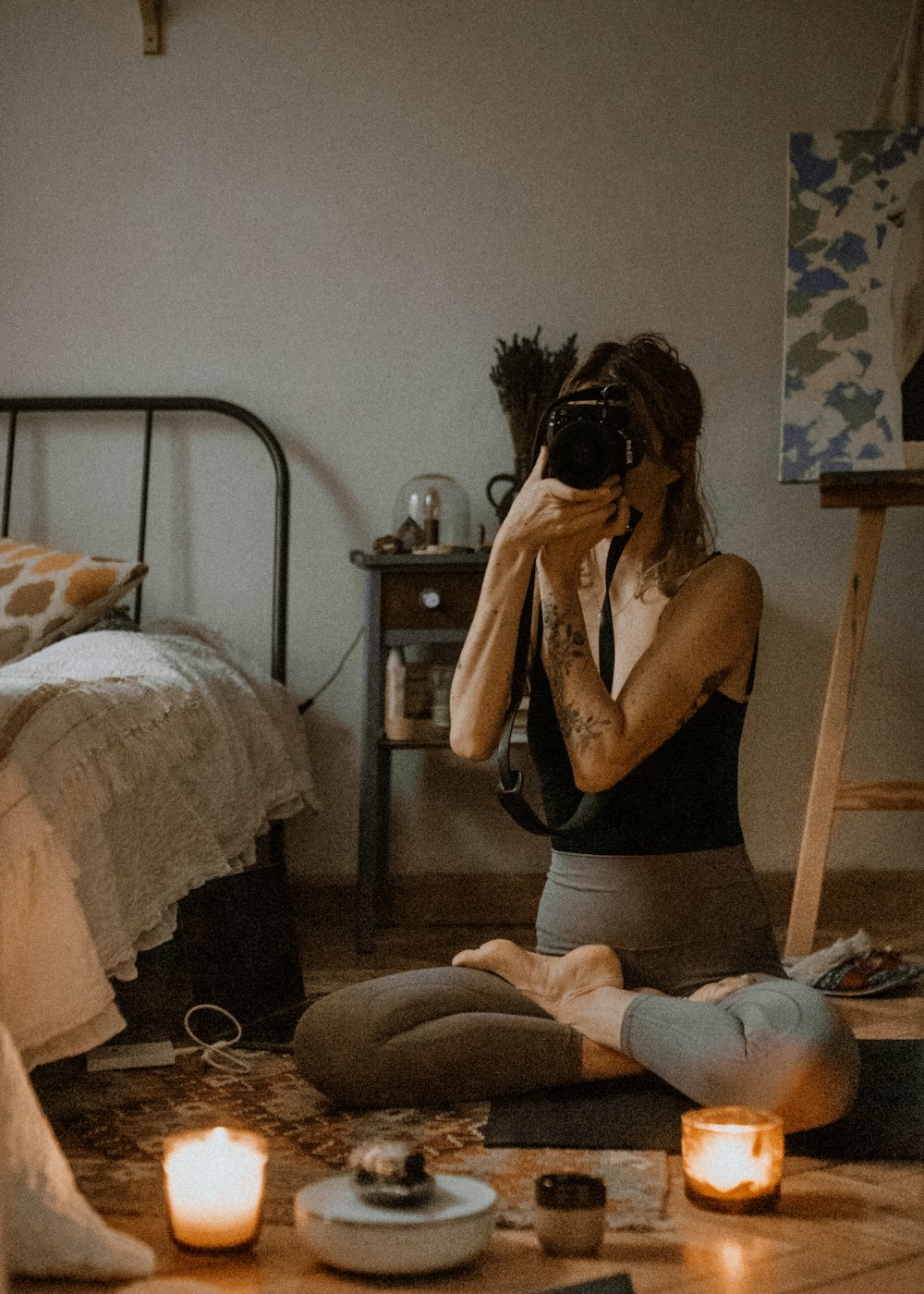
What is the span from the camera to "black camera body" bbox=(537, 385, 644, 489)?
144cm

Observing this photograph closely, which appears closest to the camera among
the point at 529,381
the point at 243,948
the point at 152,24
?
the point at 243,948

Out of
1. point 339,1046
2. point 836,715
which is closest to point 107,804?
point 339,1046

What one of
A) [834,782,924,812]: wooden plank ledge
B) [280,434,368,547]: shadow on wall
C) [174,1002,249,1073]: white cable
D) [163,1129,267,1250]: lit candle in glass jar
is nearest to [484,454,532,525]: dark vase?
[280,434,368,547]: shadow on wall

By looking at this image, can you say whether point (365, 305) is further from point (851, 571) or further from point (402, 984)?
point (402, 984)

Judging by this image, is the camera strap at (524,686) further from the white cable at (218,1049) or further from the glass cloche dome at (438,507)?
the glass cloche dome at (438,507)

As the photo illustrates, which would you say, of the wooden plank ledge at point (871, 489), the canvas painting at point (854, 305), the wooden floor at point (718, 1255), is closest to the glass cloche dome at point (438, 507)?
the canvas painting at point (854, 305)

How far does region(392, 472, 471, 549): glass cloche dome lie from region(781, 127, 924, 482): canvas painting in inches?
22.1

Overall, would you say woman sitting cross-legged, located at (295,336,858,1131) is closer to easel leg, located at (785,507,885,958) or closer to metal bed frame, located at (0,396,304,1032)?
metal bed frame, located at (0,396,304,1032)

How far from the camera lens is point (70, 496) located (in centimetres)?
271

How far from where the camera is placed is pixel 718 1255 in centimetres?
105

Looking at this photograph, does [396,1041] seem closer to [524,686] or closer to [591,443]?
[524,686]

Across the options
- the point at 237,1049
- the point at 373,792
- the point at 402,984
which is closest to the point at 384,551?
the point at 373,792

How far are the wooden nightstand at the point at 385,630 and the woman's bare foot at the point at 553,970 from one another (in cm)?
83

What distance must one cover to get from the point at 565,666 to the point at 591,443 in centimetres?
24
